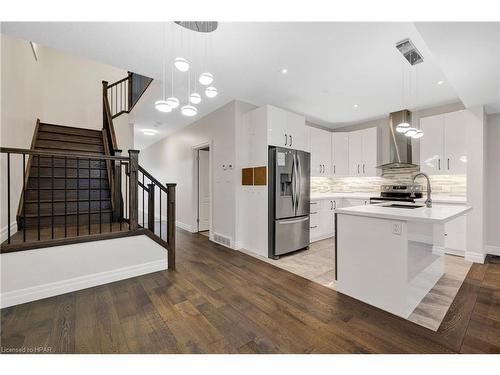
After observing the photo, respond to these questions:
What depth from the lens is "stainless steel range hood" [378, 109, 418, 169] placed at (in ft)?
14.3

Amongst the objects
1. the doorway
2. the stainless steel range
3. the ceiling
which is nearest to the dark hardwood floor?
the stainless steel range

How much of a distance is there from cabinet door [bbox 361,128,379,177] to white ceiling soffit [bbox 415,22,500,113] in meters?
2.02

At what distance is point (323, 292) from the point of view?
247 centimetres

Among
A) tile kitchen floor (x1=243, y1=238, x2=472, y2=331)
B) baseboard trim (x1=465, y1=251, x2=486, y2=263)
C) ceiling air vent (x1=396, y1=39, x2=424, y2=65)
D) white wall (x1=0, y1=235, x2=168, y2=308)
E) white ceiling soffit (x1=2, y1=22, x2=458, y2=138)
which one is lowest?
tile kitchen floor (x1=243, y1=238, x2=472, y2=331)

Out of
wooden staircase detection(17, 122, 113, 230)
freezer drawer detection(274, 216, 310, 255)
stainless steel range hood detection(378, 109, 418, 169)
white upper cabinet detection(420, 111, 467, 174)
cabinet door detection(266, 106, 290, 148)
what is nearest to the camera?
wooden staircase detection(17, 122, 113, 230)

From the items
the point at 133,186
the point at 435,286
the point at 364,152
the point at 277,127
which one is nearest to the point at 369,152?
the point at 364,152

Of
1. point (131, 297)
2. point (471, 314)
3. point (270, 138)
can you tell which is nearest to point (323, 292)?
point (471, 314)

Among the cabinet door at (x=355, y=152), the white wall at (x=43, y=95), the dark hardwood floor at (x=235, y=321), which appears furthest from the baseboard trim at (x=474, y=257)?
the white wall at (x=43, y=95)

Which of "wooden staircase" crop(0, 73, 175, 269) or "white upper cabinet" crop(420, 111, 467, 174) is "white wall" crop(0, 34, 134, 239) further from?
"white upper cabinet" crop(420, 111, 467, 174)

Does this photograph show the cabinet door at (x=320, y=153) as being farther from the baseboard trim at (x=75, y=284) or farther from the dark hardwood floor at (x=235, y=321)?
the baseboard trim at (x=75, y=284)

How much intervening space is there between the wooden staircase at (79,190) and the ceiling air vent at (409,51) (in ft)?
10.6

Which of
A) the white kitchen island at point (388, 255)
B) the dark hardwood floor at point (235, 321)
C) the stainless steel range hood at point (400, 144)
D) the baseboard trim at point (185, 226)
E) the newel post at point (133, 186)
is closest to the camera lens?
the dark hardwood floor at point (235, 321)

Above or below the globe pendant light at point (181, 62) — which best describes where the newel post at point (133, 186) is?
below

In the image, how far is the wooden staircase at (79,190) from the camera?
99.2 inches
